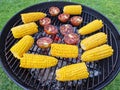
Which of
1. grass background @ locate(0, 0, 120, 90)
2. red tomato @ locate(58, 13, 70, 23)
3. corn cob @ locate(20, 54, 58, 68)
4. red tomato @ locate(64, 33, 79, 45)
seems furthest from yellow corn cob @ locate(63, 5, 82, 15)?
grass background @ locate(0, 0, 120, 90)

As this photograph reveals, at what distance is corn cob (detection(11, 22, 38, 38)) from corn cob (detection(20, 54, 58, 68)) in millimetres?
290

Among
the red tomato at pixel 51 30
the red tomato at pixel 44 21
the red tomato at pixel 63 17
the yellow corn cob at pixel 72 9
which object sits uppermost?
the yellow corn cob at pixel 72 9

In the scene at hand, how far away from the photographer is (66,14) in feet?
7.29

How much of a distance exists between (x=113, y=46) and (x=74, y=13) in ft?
1.67

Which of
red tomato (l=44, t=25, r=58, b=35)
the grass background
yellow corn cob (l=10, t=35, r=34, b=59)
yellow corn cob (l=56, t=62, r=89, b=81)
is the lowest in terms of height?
the grass background

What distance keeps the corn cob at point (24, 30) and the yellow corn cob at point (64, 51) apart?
32 cm

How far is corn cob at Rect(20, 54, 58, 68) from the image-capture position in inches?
68.1

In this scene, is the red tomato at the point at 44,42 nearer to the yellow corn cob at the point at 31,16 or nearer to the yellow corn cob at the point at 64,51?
the yellow corn cob at the point at 64,51

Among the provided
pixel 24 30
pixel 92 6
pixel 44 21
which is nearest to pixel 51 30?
pixel 44 21

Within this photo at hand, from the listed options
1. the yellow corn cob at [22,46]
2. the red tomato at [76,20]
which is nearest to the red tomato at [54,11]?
the red tomato at [76,20]

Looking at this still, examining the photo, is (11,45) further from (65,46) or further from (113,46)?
(113,46)

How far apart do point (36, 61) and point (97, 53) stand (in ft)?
1.56

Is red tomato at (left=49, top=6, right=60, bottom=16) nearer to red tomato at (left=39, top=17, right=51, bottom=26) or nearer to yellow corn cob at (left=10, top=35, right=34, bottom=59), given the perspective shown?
red tomato at (left=39, top=17, right=51, bottom=26)

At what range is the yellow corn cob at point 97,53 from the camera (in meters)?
1.80
